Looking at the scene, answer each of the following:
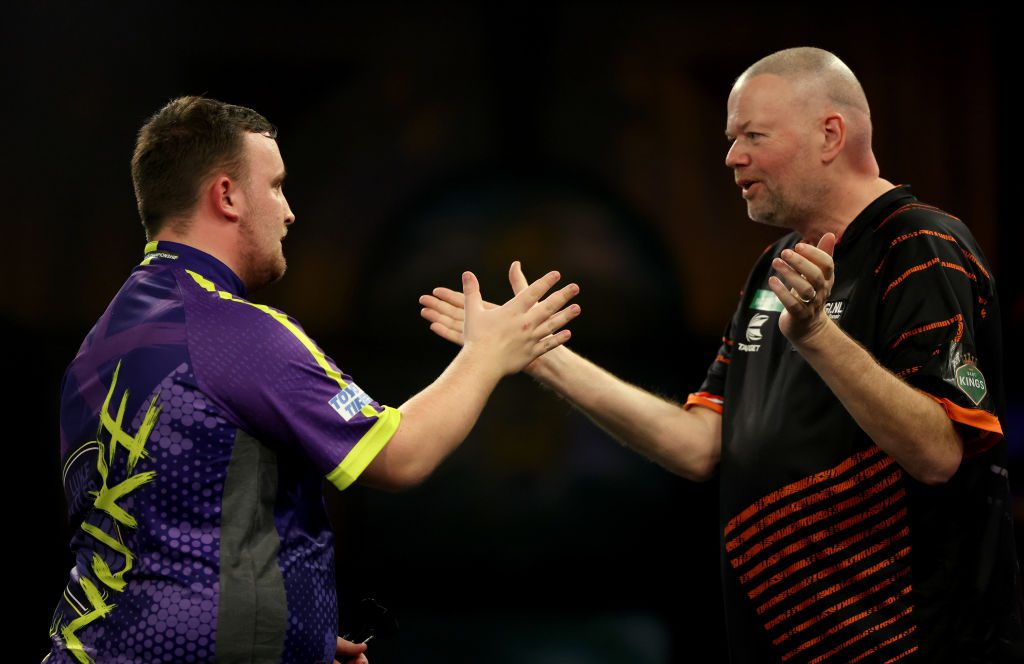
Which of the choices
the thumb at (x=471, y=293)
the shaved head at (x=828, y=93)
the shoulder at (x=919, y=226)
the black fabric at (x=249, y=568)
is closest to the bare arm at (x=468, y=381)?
Result: the thumb at (x=471, y=293)

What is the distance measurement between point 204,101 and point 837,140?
121 centimetres

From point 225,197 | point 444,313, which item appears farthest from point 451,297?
point 225,197

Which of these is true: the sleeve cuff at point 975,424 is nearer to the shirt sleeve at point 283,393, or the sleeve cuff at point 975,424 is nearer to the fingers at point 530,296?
the fingers at point 530,296

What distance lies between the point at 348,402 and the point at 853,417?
86 cm

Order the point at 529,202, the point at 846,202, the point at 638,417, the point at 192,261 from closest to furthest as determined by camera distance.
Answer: the point at 192,261, the point at 846,202, the point at 638,417, the point at 529,202

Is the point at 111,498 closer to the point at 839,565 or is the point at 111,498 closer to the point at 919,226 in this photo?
the point at 839,565

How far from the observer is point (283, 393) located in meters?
1.46

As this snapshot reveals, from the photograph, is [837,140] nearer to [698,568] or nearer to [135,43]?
[698,568]

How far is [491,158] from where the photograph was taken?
3506 millimetres

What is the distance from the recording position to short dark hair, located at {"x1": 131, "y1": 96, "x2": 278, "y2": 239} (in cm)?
163

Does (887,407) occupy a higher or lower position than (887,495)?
higher

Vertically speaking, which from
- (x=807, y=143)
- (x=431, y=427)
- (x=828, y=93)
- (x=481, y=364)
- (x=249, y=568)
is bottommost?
(x=249, y=568)

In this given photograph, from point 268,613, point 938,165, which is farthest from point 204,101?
point 938,165

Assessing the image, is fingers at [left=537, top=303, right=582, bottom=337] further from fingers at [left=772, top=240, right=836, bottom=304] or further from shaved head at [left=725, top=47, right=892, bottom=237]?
shaved head at [left=725, top=47, right=892, bottom=237]
